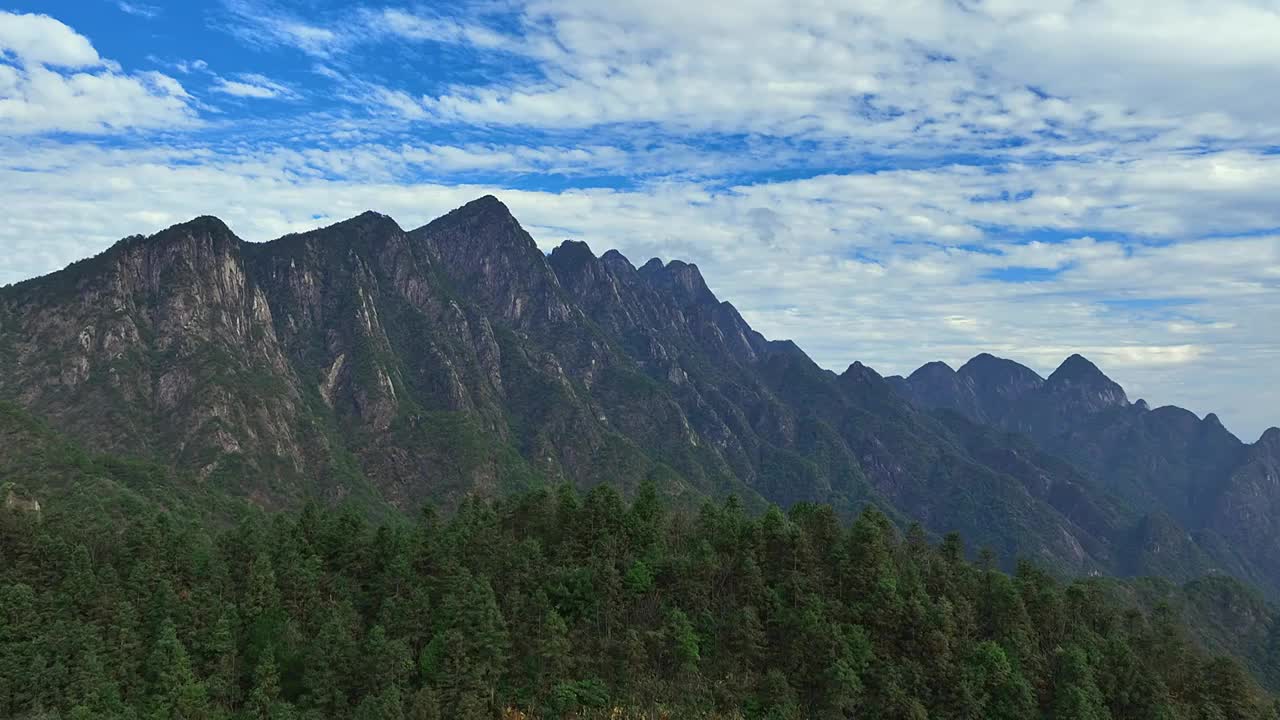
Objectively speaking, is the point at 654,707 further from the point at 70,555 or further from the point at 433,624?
the point at 70,555

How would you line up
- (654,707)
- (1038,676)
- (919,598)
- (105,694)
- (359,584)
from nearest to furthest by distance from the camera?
(105,694)
(654,707)
(1038,676)
(919,598)
(359,584)

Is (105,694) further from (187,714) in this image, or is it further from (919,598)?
(919,598)

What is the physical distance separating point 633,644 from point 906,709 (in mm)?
→ 35525

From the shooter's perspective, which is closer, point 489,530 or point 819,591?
point 819,591

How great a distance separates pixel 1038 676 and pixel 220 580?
113126 millimetres

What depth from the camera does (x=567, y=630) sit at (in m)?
95.5

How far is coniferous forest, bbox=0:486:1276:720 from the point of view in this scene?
84812mm

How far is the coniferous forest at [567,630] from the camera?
8481 centimetres

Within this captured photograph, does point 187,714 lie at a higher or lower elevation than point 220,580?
lower

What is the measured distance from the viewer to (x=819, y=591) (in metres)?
104

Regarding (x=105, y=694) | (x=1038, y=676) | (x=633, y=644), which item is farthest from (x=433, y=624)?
(x=1038, y=676)

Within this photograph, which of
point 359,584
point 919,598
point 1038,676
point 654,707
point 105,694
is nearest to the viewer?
point 105,694

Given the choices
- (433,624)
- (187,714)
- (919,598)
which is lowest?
(187,714)

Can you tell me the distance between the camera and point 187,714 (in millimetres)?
80250
